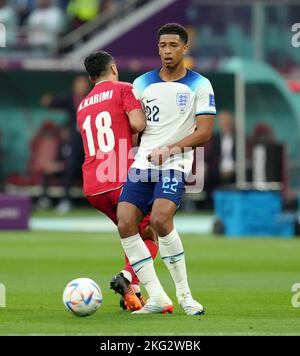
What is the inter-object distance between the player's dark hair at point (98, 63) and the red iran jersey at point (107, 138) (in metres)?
0.14

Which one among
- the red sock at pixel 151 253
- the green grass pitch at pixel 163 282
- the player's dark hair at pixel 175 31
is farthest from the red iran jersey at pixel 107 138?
the green grass pitch at pixel 163 282

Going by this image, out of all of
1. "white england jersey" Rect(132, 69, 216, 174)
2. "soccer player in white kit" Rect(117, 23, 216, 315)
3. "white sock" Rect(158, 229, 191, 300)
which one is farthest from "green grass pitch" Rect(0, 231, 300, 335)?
"white england jersey" Rect(132, 69, 216, 174)

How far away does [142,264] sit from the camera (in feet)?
36.3

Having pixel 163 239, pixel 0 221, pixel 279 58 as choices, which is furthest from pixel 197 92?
pixel 279 58

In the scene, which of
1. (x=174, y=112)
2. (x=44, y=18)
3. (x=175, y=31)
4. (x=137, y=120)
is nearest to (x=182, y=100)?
(x=174, y=112)

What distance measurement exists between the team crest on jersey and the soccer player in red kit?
590 mm

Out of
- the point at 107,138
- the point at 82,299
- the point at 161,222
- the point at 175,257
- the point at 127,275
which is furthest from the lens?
the point at 107,138

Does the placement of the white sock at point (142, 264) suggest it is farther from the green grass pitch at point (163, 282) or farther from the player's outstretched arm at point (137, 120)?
the player's outstretched arm at point (137, 120)

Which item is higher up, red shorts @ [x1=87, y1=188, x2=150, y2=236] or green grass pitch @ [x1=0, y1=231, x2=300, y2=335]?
red shorts @ [x1=87, y1=188, x2=150, y2=236]

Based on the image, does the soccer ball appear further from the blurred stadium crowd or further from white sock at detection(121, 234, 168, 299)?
the blurred stadium crowd

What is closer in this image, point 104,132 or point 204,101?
point 204,101

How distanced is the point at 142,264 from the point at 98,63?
6.38 feet

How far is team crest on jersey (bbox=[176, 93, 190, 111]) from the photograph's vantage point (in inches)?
437

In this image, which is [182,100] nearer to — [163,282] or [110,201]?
[110,201]
